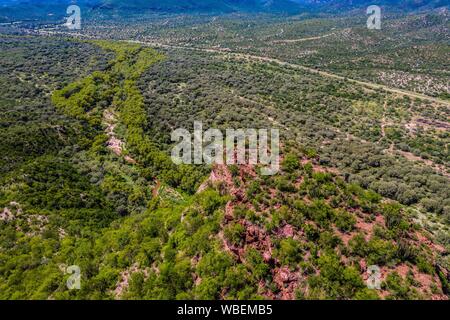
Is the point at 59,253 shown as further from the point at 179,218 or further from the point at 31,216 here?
the point at 179,218

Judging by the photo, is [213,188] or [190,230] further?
[213,188]

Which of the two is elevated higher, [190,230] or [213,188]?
[213,188]

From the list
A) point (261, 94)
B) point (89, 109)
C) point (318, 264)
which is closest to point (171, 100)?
point (89, 109)

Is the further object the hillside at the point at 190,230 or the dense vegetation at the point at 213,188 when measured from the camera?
the dense vegetation at the point at 213,188

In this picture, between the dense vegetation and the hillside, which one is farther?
the dense vegetation

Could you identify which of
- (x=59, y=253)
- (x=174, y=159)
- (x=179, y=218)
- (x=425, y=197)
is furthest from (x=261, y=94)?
(x=59, y=253)

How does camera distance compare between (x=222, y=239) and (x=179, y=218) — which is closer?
(x=222, y=239)

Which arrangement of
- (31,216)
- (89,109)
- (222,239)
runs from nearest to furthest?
(222,239) → (31,216) → (89,109)

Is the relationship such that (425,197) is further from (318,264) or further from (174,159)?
(174,159)

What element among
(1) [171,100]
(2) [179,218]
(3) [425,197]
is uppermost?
(1) [171,100]

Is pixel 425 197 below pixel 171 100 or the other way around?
below

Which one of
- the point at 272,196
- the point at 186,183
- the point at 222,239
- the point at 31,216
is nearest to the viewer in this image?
the point at 222,239
